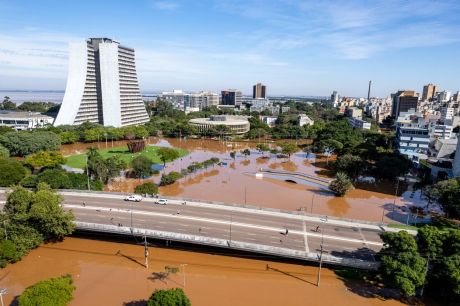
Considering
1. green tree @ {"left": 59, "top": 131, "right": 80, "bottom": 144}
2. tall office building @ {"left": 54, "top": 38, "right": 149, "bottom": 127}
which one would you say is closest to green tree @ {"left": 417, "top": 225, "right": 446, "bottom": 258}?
green tree @ {"left": 59, "top": 131, "right": 80, "bottom": 144}

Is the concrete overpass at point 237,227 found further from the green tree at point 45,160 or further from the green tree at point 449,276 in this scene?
the green tree at point 45,160

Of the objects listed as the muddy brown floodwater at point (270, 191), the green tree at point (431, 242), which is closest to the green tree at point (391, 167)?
the muddy brown floodwater at point (270, 191)

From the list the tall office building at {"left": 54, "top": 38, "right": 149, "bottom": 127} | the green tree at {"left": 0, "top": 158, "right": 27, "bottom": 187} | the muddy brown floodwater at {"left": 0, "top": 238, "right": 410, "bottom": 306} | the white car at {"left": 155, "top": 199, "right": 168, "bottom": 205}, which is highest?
the tall office building at {"left": 54, "top": 38, "right": 149, "bottom": 127}

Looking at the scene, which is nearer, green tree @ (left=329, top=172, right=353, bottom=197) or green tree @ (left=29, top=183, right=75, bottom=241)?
green tree @ (left=29, top=183, right=75, bottom=241)

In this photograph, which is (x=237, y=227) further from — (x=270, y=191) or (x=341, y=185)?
(x=341, y=185)

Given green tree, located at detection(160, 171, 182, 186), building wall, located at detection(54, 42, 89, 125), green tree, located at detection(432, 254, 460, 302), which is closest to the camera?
green tree, located at detection(432, 254, 460, 302)

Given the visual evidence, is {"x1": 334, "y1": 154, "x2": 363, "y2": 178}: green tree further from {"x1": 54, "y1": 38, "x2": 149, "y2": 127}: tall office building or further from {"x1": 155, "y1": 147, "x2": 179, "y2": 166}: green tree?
{"x1": 54, "y1": 38, "x2": 149, "y2": 127}: tall office building

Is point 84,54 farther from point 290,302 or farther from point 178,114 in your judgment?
point 290,302

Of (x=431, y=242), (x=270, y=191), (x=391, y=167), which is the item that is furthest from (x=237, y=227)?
(x=391, y=167)
